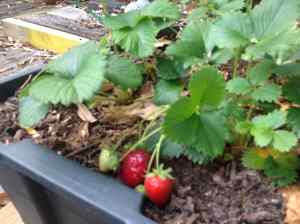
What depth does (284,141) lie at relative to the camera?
0.60 meters

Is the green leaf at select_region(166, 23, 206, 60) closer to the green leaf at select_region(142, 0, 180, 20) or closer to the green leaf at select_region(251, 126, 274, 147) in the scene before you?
the green leaf at select_region(142, 0, 180, 20)

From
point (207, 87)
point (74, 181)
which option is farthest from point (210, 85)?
point (74, 181)

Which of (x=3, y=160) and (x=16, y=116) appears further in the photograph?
(x=16, y=116)

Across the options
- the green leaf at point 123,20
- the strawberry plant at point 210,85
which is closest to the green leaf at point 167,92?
the strawberry plant at point 210,85

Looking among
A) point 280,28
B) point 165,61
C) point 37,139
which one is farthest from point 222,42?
point 37,139

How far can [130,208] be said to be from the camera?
591 mm

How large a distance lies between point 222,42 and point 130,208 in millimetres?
227

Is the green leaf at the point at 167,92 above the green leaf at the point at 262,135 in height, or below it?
below

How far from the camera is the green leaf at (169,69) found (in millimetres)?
796

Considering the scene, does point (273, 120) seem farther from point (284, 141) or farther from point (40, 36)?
point (40, 36)

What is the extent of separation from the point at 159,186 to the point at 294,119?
7.4 inches

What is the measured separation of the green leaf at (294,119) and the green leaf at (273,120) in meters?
0.01

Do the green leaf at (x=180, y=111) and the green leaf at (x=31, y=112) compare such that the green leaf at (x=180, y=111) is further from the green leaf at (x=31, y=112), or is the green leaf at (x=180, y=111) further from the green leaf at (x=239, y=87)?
the green leaf at (x=31, y=112)

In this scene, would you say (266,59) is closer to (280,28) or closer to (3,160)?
(280,28)
